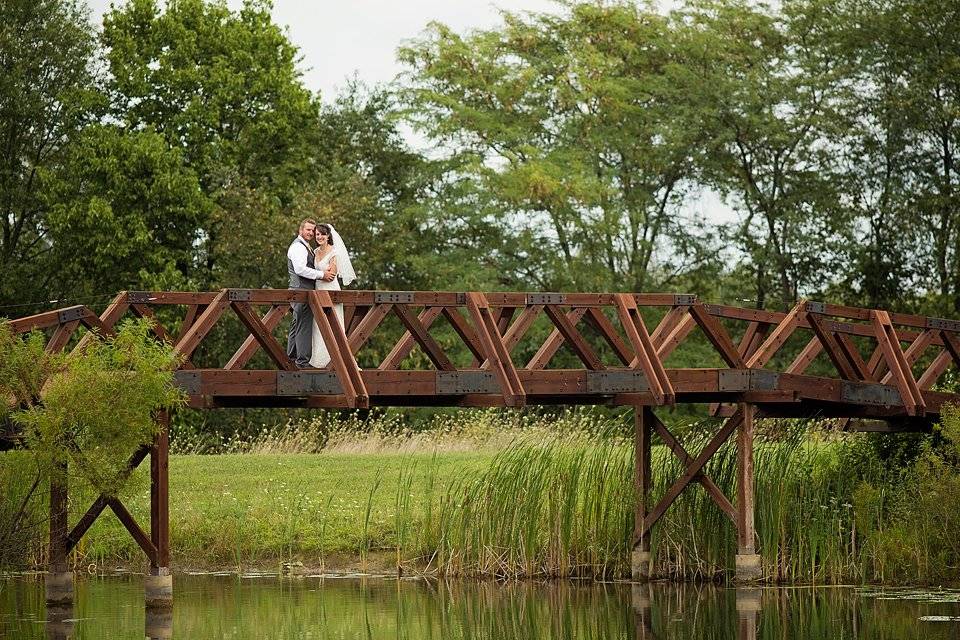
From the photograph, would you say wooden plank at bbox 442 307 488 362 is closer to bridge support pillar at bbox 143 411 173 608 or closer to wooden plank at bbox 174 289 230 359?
wooden plank at bbox 174 289 230 359

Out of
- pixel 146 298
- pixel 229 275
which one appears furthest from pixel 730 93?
pixel 146 298

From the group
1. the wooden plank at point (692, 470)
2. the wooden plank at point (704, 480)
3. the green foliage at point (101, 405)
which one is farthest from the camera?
the wooden plank at point (692, 470)

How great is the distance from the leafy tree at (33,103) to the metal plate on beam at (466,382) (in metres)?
30.0

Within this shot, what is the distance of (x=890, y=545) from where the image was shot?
21734mm

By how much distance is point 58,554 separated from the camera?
66.8ft

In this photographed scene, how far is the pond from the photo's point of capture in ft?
57.7

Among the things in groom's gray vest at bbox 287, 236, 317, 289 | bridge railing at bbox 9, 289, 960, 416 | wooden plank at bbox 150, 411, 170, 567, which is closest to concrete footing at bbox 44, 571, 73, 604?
wooden plank at bbox 150, 411, 170, 567

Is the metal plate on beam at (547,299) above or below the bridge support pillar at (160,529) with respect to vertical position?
above

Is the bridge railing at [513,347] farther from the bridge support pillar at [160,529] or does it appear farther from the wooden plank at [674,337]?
the bridge support pillar at [160,529]

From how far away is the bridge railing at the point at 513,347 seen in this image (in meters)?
19.4

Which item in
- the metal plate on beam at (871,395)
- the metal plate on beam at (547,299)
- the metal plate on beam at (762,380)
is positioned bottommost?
the metal plate on beam at (871,395)

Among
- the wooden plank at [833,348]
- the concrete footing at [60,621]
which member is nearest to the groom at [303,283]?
the concrete footing at [60,621]

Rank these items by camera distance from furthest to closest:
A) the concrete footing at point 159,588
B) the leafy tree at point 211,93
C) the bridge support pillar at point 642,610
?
the leafy tree at point 211,93 < the concrete footing at point 159,588 < the bridge support pillar at point 642,610

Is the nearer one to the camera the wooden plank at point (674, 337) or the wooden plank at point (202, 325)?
the wooden plank at point (202, 325)
